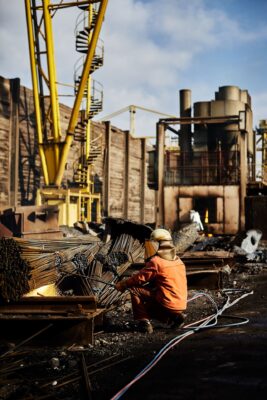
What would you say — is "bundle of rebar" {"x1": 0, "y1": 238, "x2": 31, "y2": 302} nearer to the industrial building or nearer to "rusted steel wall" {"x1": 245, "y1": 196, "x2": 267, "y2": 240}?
the industrial building

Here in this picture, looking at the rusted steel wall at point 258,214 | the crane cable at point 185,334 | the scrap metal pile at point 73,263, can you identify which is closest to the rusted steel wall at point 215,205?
the rusted steel wall at point 258,214

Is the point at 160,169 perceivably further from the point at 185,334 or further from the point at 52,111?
the point at 185,334

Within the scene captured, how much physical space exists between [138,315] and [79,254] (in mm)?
2443

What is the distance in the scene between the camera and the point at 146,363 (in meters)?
4.18

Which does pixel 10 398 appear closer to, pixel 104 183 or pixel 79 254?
pixel 79 254

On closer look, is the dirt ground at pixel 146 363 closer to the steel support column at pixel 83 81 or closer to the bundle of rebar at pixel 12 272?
the bundle of rebar at pixel 12 272

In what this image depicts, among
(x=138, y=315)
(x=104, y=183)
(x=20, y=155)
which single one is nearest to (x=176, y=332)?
(x=138, y=315)

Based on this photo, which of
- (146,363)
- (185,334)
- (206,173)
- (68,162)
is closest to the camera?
(146,363)

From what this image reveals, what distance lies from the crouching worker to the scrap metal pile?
2.79 feet

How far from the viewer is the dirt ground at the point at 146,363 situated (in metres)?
3.47

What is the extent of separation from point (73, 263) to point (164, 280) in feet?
8.31

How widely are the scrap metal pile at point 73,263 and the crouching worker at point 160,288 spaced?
2.79ft

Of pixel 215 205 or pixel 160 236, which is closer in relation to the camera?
pixel 160 236

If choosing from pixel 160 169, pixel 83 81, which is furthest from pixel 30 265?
pixel 83 81
